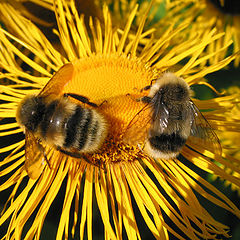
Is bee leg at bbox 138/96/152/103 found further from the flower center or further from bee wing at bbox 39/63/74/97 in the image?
the flower center

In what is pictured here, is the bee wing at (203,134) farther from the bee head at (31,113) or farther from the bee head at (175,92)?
the bee head at (31,113)

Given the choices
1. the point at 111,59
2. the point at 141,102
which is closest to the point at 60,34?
the point at 111,59

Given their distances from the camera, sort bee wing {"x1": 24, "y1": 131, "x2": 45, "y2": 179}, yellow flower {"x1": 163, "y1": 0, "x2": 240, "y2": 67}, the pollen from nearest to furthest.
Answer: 1. bee wing {"x1": 24, "y1": 131, "x2": 45, "y2": 179}
2. the pollen
3. yellow flower {"x1": 163, "y1": 0, "x2": 240, "y2": 67}

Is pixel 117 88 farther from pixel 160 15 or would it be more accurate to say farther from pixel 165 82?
pixel 160 15

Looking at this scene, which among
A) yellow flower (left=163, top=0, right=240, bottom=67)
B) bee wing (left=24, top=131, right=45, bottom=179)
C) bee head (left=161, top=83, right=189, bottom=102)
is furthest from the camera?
yellow flower (left=163, top=0, right=240, bottom=67)

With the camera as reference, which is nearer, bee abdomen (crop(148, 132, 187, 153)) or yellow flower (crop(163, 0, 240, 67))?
bee abdomen (crop(148, 132, 187, 153))

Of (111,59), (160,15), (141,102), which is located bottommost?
(141,102)

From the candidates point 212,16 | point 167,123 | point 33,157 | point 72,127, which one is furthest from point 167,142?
point 212,16

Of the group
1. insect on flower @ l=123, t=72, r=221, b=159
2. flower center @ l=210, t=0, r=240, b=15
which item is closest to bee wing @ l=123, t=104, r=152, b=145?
insect on flower @ l=123, t=72, r=221, b=159

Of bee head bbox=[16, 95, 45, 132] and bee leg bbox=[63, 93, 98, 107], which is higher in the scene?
bee leg bbox=[63, 93, 98, 107]
